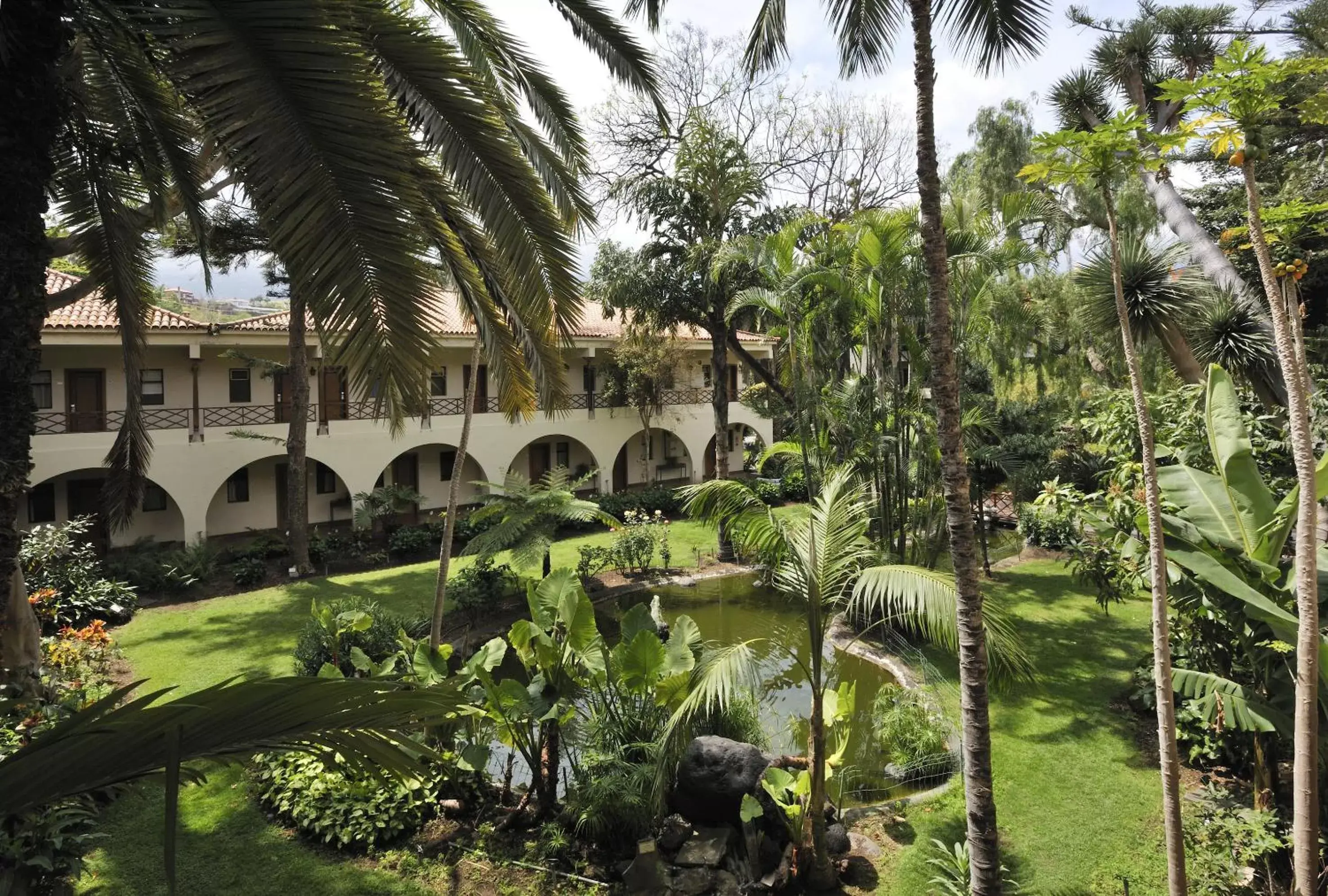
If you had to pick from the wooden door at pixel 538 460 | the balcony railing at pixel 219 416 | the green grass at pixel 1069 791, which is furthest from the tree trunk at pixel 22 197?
the wooden door at pixel 538 460

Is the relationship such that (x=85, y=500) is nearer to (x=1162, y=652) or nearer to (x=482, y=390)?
(x=482, y=390)

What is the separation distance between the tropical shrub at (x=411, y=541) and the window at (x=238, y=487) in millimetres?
4480

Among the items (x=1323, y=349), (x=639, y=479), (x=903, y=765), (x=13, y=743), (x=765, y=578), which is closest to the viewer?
(x=13, y=743)

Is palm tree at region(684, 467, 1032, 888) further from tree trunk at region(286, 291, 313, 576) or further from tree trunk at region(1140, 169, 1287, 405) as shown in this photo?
tree trunk at region(286, 291, 313, 576)

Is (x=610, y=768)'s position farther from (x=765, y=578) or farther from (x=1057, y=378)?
(x=1057, y=378)

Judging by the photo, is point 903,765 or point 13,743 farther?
point 903,765

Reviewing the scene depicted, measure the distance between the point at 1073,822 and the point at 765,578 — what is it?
6876 millimetres

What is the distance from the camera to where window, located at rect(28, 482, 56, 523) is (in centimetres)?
1605

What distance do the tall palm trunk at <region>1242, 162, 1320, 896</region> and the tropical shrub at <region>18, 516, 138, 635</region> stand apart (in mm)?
13978

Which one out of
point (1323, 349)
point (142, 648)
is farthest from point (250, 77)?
point (1323, 349)

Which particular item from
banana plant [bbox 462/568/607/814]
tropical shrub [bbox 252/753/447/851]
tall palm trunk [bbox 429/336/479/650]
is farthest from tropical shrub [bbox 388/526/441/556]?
banana plant [bbox 462/568/607/814]

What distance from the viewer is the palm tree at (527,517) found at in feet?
41.1

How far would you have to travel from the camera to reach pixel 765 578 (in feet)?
41.3

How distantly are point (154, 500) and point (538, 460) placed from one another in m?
10.1
